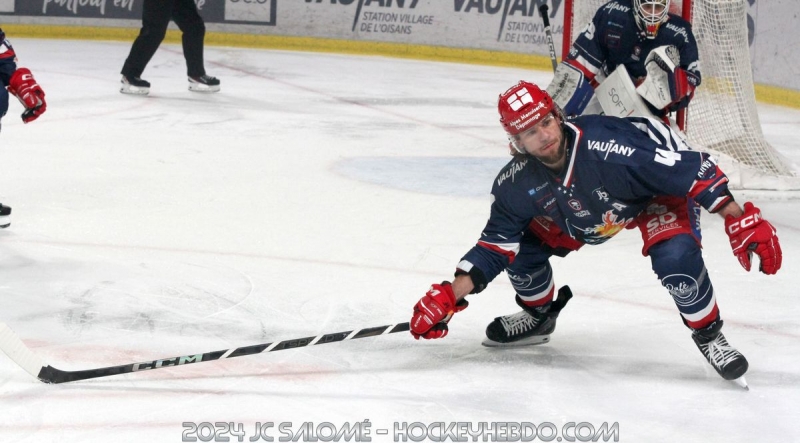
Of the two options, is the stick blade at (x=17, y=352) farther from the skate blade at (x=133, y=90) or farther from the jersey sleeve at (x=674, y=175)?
the skate blade at (x=133, y=90)

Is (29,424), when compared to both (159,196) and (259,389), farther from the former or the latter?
(159,196)

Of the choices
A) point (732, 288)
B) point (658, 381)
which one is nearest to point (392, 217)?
point (732, 288)

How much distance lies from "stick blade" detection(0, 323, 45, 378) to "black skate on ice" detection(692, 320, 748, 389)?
1.42m

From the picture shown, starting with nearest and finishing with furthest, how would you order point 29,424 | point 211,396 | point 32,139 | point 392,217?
point 29,424 → point 211,396 → point 392,217 → point 32,139

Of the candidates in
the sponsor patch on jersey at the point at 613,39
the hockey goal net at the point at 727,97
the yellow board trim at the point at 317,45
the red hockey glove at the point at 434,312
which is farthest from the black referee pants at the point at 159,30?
the red hockey glove at the point at 434,312

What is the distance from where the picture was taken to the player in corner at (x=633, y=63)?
→ 3795mm

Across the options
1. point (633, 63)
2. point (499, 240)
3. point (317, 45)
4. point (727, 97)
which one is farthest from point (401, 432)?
point (317, 45)

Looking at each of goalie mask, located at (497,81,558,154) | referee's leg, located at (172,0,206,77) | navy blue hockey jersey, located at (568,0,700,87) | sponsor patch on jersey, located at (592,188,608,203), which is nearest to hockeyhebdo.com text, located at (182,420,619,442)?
sponsor patch on jersey, located at (592,188,608,203)

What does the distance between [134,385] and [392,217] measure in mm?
1744

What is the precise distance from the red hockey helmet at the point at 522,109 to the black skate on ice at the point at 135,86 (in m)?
4.61

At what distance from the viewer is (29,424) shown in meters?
2.06

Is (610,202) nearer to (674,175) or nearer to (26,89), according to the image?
(674,175)

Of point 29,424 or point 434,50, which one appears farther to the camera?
point 434,50

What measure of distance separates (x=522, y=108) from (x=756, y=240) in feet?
1.74
